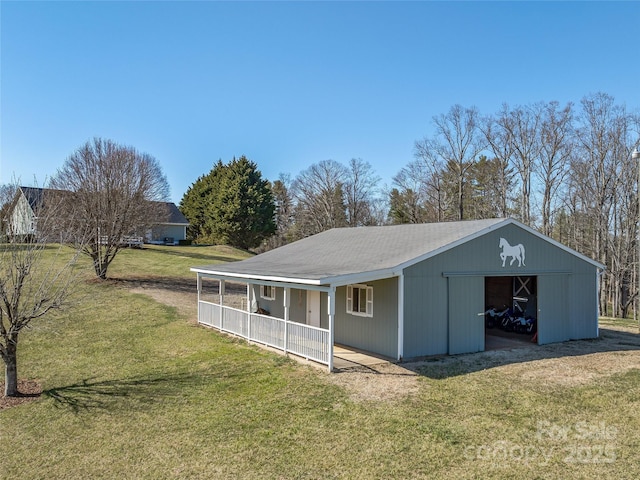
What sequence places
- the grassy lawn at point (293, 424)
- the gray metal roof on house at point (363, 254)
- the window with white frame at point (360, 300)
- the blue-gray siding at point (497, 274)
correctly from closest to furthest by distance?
the grassy lawn at point (293, 424), the gray metal roof on house at point (363, 254), the blue-gray siding at point (497, 274), the window with white frame at point (360, 300)

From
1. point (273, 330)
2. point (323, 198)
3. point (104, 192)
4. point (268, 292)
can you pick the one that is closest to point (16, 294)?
point (273, 330)

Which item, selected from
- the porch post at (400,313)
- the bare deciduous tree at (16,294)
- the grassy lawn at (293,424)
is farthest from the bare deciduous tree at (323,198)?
the bare deciduous tree at (16,294)

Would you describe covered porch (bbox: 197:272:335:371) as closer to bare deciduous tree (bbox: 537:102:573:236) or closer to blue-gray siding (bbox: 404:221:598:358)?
blue-gray siding (bbox: 404:221:598:358)

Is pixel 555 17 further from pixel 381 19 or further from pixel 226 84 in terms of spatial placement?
pixel 226 84

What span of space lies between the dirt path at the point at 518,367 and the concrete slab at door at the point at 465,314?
35 centimetres

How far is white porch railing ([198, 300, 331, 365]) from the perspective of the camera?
10.5 metres

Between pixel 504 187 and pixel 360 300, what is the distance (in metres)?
24.7

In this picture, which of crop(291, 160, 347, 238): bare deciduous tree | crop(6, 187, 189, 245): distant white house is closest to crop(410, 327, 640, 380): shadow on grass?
crop(6, 187, 189, 245): distant white house

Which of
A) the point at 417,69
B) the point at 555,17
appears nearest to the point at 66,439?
the point at 417,69

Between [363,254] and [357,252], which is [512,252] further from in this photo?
[357,252]

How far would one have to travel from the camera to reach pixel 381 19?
13.8 m

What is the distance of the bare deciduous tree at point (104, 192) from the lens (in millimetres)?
21766

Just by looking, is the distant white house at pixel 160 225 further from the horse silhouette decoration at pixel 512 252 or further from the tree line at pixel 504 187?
the horse silhouette decoration at pixel 512 252

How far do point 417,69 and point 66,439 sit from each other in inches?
651
